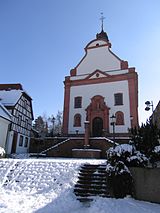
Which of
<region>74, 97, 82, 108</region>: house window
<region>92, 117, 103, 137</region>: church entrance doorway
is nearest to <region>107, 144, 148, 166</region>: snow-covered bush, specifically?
<region>92, 117, 103, 137</region>: church entrance doorway

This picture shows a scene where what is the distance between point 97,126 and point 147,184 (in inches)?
671

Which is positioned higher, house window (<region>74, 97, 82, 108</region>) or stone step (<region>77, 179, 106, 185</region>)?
house window (<region>74, 97, 82, 108</region>)

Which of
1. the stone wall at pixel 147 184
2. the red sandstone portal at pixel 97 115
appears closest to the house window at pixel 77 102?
the red sandstone portal at pixel 97 115

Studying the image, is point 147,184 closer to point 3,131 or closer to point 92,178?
point 92,178

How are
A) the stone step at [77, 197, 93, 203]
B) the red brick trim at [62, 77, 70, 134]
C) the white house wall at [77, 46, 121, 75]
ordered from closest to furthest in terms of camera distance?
the stone step at [77, 197, 93, 203] < the red brick trim at [62, 77, 70, 134] < the white house wall at [77, 46, 121, 75]

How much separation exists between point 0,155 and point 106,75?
1674 centimetres

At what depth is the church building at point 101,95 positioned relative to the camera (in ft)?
74.4

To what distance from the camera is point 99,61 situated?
→ 87.9 ft

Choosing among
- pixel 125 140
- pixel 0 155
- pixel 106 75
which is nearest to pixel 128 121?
pixel 125 140

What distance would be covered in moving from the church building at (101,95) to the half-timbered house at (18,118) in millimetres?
5519

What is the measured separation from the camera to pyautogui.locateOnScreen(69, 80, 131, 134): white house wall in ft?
74.5

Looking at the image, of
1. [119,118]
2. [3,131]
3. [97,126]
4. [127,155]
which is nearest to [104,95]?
[119,118]

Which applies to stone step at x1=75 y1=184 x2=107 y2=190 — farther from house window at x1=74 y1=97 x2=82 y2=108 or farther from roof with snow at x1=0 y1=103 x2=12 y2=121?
house window at x1=74 y1=97 x2=82 y2=108

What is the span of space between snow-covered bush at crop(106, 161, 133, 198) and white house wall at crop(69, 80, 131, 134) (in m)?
15.0
